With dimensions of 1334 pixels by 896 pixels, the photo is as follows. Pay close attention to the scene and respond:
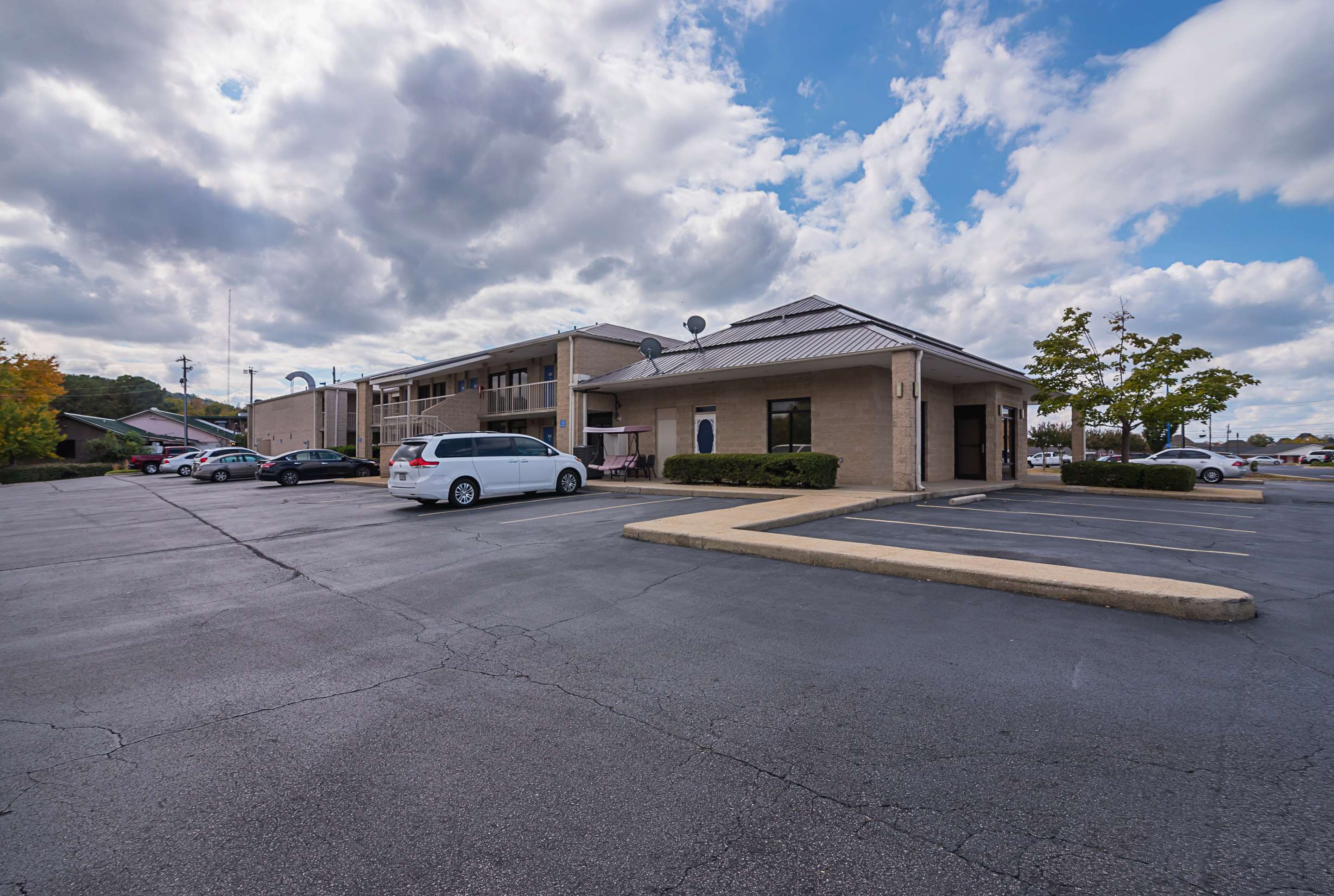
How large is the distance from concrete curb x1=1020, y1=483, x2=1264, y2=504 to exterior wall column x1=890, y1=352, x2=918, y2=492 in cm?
658

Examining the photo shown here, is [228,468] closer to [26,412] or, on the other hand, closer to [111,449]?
[26,412]

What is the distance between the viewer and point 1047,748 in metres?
2.87

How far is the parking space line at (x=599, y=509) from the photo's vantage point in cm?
1094

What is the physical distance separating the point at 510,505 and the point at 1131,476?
17834 mm

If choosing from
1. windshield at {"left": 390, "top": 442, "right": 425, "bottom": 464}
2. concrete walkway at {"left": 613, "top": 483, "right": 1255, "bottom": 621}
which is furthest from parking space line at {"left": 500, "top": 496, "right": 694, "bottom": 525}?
windshield at {"left": 390, "top": 442, "right": 425, "bottom": 464}

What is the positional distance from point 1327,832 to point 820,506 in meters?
8.82

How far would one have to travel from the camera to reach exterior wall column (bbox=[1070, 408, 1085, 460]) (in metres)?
21.5

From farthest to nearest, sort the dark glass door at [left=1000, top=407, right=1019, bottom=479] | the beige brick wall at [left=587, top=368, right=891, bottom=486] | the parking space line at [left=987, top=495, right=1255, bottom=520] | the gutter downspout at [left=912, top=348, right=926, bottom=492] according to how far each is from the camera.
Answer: the dark glass door at [left=1000, top=407, right=1019, bottom=479] → the beige brick wall at [left=587, top=368, right=891, bottom=486] → the gutter downspout at [left=912, top=348, right=926, bottom=492] → the parking space line at [left=987, top=495, right=1255, bottom=520]

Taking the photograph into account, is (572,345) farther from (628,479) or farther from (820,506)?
(820,506)

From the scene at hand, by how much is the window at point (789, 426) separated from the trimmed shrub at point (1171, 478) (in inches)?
382

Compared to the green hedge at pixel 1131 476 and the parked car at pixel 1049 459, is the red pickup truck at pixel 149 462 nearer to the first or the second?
the green hedge at pixel 1131 476

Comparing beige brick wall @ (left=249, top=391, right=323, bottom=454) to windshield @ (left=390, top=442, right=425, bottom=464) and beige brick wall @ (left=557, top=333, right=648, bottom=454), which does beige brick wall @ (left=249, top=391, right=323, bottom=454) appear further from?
windshield @ (left=390, top=442, right=425, bottom=464)

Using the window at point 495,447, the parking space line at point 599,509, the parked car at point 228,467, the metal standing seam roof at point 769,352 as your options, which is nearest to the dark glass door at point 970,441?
the metal standing seam roof at point 769,352

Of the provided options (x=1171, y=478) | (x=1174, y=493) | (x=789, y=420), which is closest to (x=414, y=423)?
(x=789, y=420)
